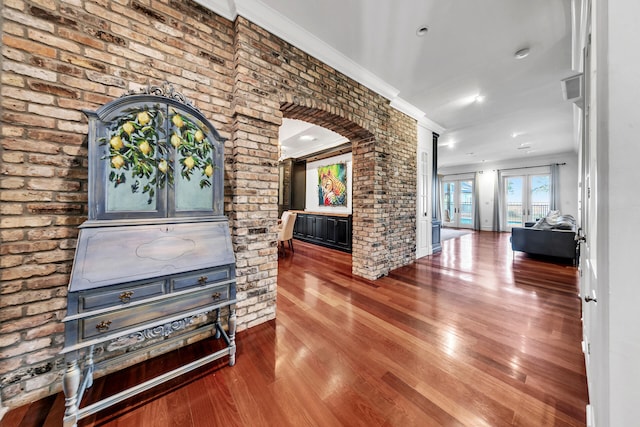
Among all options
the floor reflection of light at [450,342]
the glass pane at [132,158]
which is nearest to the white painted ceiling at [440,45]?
the glass pane at [132,158]

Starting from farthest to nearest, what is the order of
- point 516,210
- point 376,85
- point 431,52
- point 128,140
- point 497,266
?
point 516,210 → point 497,266 → point 376,85 → point 431,52 → point 128,140

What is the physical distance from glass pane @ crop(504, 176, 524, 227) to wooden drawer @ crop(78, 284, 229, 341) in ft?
36.6

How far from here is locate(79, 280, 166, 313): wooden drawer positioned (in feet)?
3.79

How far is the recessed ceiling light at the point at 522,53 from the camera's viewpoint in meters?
2.56

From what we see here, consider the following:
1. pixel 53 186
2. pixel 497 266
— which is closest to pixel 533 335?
pixel 497 266

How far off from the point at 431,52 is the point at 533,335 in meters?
3.12

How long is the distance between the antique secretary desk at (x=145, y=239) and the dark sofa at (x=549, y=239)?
595 centimetres

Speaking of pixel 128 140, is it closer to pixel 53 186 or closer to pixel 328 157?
pixel 53 186

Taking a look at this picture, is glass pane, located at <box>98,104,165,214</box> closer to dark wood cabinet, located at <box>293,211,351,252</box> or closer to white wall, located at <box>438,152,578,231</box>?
dark wood cabinet, located at <box>293,211,351,252</box>

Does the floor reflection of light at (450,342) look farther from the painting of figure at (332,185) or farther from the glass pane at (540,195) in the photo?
the glass pane at (540,195)

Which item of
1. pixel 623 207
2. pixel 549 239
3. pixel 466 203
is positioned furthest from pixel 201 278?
pixel 466 203

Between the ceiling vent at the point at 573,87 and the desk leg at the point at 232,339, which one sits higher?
the ceiling vent at the point at 573,87

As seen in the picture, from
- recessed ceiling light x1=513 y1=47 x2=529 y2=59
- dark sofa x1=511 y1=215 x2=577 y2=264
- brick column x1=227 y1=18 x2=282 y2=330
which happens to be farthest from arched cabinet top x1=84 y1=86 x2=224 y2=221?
dark sofa x1=511 y1=215 x2=577 y2=264

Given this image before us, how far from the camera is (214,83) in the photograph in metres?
1.98
